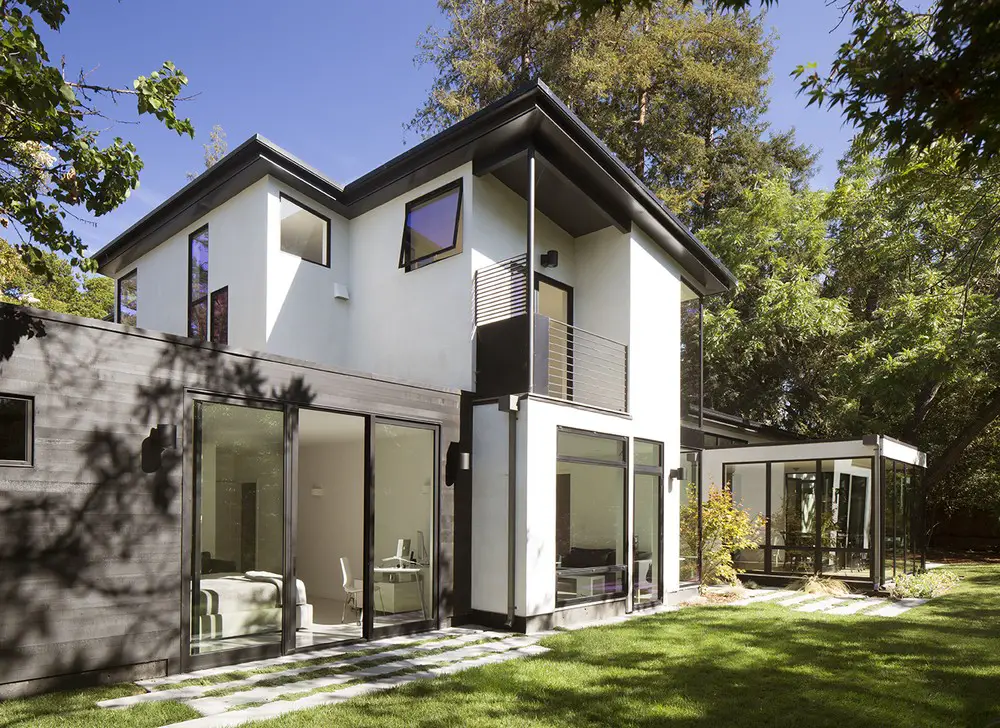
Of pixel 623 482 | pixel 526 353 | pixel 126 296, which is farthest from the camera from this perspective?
pixel 126 296

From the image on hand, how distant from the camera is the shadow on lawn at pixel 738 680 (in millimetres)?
6035

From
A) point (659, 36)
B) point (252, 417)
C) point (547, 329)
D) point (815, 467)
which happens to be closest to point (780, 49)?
point (659, 36)

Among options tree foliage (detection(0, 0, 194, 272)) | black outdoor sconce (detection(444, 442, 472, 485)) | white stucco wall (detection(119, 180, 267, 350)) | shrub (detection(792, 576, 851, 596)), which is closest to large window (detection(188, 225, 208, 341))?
white stucco wall (detection(119, 180, 267, 350))

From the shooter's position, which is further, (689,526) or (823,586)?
(823,586)

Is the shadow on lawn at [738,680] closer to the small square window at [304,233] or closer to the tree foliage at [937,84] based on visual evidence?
the tree foliage at [937,84]

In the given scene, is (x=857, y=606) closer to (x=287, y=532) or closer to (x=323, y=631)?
(x=323, y=631)

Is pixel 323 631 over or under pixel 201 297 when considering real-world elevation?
under

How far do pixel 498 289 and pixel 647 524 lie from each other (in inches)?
177

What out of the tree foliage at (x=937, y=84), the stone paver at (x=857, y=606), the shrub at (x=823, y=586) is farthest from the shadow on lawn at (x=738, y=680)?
the tree foliage at (x=937, y=84)

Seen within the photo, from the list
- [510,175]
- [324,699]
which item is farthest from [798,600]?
[324,699]

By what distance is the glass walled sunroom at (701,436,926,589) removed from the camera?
1473 centimetres

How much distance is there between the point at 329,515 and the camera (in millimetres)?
11156

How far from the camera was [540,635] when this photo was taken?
9234 mm

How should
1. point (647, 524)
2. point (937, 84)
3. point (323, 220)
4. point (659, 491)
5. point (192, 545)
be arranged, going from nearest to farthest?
point (937, 84)
point (192, 545)
point (647, 524)
point (659, 491)
point (323, 220)
